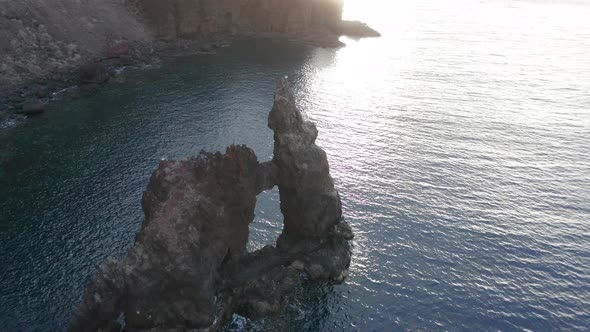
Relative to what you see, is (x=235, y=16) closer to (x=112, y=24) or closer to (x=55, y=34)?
(x=112, y=24)

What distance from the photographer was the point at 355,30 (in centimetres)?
17575

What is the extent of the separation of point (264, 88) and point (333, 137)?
30325 mm

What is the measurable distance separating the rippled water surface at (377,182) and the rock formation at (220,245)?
3425mm

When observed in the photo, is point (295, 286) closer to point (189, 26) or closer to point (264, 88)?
point (264, 88)

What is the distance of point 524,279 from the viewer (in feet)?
171

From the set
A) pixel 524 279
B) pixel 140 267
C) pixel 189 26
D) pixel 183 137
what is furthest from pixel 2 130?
pixel 524 279

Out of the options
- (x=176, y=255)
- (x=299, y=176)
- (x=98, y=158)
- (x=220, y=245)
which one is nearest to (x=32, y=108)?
(x=98, y=158)

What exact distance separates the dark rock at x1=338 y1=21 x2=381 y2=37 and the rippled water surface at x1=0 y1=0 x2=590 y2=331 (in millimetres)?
44490

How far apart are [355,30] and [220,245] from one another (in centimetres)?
15124

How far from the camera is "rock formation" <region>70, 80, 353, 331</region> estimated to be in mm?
35438

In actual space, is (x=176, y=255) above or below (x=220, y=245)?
above

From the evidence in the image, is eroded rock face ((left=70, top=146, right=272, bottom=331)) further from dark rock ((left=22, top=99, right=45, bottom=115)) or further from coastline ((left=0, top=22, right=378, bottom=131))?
dark rock ((left=22, top=99, right=45, bottom=115))

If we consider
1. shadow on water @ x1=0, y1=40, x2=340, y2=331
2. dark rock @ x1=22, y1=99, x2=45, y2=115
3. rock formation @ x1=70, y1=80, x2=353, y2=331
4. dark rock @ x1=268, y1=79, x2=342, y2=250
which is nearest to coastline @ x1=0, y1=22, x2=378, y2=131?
dark rock @ x1=22, y1=99, x2=45, y2=115

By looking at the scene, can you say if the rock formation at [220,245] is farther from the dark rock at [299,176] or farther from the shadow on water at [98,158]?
the shadow on water at [98,158]
